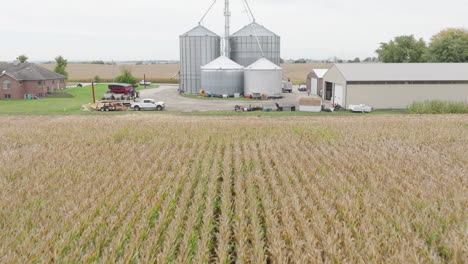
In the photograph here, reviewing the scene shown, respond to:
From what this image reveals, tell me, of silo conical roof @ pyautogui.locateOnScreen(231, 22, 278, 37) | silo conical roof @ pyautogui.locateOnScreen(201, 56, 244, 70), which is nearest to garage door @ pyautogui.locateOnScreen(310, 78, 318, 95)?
silo conical roof @ pyautogui.locateOnScreen(231, 22, 278, 37)

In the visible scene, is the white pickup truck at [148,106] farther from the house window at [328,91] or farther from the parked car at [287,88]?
the parked car at [287,88]

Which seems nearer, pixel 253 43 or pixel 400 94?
pixel 400 94

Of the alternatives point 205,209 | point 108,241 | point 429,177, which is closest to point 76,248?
point 108,241

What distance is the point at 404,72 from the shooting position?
128ft

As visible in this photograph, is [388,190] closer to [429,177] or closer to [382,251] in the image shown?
[429,177]

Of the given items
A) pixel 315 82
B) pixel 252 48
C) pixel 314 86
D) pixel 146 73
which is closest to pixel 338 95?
pixel 315 82

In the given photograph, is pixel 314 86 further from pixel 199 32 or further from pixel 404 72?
pixel 199 32

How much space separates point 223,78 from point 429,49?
3631 centimetres

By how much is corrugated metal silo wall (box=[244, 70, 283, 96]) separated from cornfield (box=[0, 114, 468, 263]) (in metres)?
31.0

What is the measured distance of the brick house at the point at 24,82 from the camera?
4950 cm

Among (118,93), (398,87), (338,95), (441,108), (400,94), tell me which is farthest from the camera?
(118,93)

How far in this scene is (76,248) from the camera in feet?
22.7

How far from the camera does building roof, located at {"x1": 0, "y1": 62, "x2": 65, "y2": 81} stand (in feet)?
165

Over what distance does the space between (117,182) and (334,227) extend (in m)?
6.55
